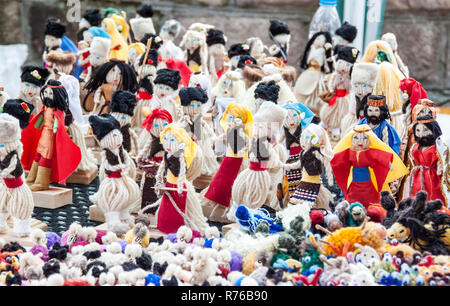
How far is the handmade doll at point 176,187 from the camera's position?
3.02 m

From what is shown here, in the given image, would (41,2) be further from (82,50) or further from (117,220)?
(117,220)

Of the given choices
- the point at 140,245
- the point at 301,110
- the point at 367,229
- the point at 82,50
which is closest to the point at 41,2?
the point at 82,50

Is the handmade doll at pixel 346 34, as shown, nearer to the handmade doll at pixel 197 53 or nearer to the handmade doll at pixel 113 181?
the handmade doll at pixel 197 53

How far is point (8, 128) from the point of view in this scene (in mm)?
2879

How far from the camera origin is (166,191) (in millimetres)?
3072

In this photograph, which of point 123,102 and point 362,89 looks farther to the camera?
point 362,89

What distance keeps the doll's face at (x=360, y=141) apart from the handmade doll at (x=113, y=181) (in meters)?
0.97

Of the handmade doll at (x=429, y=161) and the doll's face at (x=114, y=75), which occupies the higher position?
the doll's face at (x=114, y=75)

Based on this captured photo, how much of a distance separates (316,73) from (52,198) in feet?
6.98

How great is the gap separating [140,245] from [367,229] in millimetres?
845

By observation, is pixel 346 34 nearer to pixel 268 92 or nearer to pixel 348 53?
pixel 348 53

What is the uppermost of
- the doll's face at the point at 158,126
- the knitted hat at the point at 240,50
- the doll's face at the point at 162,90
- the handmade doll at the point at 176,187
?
the knitted hat at the point at 240,50

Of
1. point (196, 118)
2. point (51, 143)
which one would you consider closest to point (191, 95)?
point (196, 118)

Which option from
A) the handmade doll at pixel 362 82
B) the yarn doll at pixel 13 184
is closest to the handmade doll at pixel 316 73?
the handmade doll at pixel 362 82
